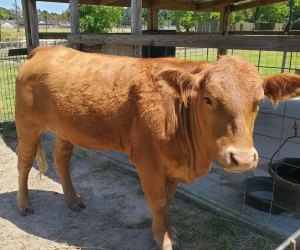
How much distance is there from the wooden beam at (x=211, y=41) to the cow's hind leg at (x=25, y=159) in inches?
65.1

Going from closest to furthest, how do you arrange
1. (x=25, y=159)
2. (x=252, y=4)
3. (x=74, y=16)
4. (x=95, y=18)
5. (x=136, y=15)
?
(x=25, y=159), (x=136, y=15), (x=74, y=16), (x=252, y=4), (x=95, y=18)

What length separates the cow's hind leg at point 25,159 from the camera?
377 cm

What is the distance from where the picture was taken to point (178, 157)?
9.24 feet

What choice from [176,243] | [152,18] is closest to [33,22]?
[152,18]

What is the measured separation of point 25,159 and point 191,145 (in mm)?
2098

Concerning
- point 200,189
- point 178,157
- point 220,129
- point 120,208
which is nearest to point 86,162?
point 120,208

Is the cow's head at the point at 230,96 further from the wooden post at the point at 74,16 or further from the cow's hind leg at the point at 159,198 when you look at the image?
the wooden post at the point at 74,16

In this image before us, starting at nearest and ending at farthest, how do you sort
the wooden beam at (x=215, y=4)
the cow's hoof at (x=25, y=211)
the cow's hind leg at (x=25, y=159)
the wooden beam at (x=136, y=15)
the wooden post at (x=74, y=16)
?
1. the cow's hind leg at (x=25, y=159)
2. the cow's hoof at (x=25, y=211)
3. the wooden beam at (x=136, y=15)
4. the wooden post at (x=74, y=16)
5. the wooden beam at (x=215, y=4)

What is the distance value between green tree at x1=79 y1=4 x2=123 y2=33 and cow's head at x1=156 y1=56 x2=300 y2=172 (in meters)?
21.0

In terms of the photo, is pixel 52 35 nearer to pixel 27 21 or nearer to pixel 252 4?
pixel 27 21

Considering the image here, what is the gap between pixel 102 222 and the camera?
3.74m

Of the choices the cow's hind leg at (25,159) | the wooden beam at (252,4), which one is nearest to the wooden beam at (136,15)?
the cow's hind leg at (25,159)

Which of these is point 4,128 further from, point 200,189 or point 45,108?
point 200,189

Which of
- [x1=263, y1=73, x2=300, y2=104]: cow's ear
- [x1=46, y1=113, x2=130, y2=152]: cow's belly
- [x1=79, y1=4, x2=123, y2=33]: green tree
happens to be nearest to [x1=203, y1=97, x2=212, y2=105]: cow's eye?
[x1=263, y1=73, x2=300, y2=104]: cow's ear
